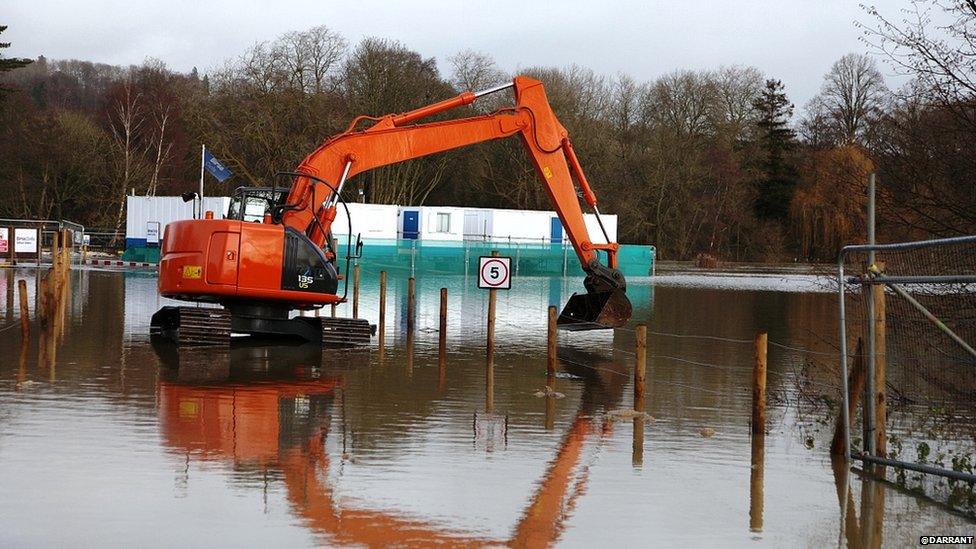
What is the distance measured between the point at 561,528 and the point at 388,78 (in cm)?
6481

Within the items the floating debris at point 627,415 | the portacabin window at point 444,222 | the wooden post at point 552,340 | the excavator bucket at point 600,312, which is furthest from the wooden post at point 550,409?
the portacabin window at point 444,222

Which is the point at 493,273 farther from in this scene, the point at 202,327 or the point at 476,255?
the point at 476,255

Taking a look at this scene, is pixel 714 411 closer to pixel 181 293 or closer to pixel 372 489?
pixel 372 489

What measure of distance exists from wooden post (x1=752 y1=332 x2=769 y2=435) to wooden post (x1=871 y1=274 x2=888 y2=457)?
149 centimetres

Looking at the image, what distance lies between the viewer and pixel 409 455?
1144 cm

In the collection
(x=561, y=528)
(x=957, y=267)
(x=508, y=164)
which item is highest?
(x=508, y=164)

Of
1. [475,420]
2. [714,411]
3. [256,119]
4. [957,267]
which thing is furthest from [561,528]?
[256,119]

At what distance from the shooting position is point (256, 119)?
A: 2574 inches

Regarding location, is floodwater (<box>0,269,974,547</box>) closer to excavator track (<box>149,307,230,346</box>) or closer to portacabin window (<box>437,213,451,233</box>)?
excavator track (<box>149,307,230,346</box>)

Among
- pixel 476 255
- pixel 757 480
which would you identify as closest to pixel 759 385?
pixel 757 480

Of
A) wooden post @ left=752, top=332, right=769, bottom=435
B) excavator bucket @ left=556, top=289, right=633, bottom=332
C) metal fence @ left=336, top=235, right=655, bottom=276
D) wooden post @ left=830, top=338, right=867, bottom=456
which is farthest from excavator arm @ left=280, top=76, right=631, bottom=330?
metal fence @ left=336, top=235, right=655, bottom=276

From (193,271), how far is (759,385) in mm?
10779

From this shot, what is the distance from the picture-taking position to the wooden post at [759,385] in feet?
42.1

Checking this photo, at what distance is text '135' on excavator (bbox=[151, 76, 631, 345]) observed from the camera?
814 inches
